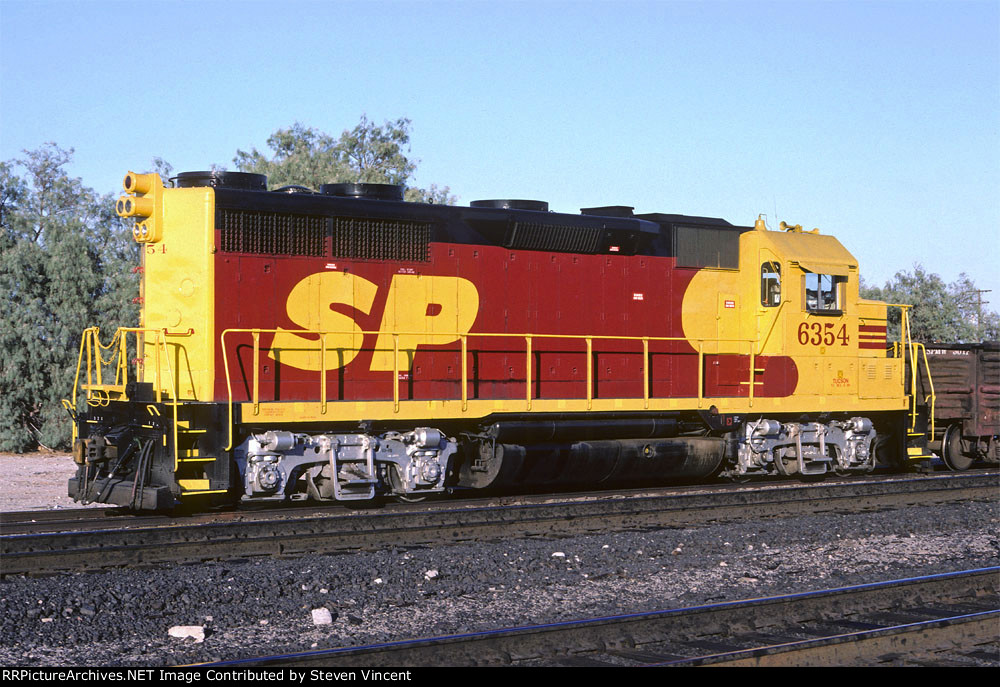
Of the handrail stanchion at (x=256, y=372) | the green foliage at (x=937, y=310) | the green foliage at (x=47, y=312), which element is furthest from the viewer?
the green foliage at (x=937, y=310)

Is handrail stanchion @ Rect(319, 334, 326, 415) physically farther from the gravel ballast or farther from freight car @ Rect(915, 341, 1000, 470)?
freight car @ Rect(915, 341, 1000, 470)

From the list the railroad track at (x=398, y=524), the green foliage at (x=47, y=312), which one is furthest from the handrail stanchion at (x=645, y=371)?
the green foliage at (x=47, y=312)

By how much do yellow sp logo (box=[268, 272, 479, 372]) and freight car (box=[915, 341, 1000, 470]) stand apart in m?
8.25

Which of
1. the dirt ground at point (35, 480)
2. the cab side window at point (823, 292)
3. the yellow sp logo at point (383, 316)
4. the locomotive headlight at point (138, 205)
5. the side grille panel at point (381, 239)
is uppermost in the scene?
the locomotive headlight at point (138, 205)

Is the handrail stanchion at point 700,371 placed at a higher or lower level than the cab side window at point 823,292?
lower

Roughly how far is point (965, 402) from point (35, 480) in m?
15.2

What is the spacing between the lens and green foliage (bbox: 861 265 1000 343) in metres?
37.0

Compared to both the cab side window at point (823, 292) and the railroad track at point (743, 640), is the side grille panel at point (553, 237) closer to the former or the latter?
the cab side window at point (823, 292)

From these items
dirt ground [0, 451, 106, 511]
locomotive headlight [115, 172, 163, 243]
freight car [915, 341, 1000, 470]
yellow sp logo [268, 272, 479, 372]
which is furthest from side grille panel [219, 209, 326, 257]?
freight car [915, 341, 1000, 470]

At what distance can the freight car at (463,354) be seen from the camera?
11.3m

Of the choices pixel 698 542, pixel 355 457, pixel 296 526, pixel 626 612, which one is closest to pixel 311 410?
pixel 355 457

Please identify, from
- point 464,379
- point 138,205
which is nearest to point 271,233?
point 138,205

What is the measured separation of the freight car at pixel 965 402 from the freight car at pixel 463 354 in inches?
58.8
